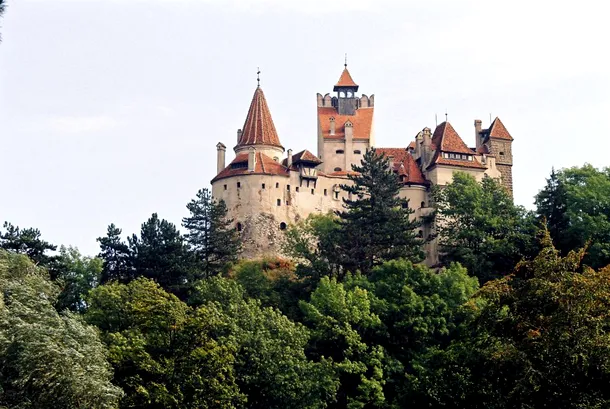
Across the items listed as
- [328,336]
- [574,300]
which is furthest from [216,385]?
[574,300]

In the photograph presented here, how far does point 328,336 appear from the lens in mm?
55906

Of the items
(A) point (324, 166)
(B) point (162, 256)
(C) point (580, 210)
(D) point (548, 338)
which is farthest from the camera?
(A) point (324, 166)

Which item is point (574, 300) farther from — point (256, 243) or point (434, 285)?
point (256, 243)

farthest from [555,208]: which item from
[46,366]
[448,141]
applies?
[46,366]

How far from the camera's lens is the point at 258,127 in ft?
288

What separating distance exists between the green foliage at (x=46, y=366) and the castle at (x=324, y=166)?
127 ft

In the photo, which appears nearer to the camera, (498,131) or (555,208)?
(555,208)

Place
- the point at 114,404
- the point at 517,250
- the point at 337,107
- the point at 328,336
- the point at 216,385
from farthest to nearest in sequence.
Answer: the point at 337,107
the point at 517,250
the point at 328,336
the point at 216,385
the point at 114,404

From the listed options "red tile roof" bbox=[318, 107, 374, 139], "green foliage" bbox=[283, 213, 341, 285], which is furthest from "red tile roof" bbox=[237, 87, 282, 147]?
"green foliage" bbox=[283, 213, 341, 285]

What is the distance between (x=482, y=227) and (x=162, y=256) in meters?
23.0

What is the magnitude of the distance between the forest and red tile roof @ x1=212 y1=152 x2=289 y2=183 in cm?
367

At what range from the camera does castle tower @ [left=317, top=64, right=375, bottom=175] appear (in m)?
89.2

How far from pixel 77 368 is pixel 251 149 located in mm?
46168

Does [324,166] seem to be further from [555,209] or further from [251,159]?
[555,209]
